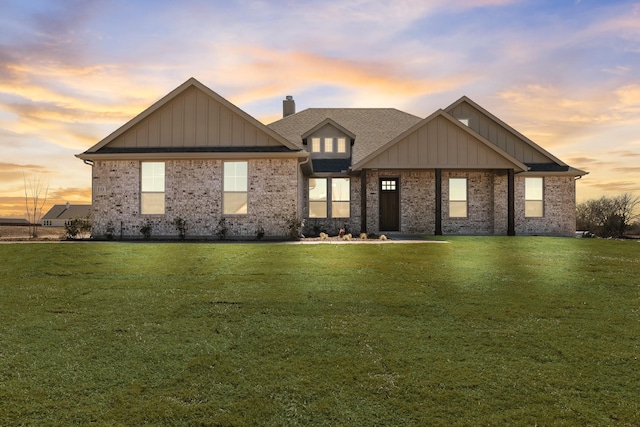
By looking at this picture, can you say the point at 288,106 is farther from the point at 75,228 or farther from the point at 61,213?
the point at 61,213

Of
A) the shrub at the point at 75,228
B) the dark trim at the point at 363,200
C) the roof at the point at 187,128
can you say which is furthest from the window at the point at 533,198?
the shrub at the point at 75,228

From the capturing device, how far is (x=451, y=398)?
4297mm

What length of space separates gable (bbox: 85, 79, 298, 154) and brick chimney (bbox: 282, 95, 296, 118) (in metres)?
13.6

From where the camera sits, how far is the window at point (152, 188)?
18.7 metres

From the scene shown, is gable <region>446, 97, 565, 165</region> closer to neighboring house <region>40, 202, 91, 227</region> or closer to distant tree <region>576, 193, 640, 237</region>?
distant tree <region>576, 193, 640, 237</region>

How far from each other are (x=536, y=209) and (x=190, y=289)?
19986 mm

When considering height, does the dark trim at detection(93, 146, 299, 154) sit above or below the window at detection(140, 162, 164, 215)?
above

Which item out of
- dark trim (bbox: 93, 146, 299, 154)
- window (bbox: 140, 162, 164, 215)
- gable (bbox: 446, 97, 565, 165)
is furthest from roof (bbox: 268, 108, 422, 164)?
window (bbox: 140, 162, 164, 215)

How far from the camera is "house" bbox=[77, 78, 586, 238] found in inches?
723

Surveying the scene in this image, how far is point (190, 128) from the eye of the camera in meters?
18.8

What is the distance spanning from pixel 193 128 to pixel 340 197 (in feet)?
26.0

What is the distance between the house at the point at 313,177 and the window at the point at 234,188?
40mm

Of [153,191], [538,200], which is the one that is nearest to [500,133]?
[538,200]

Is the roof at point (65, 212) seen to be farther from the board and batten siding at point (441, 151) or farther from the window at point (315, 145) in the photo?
the board and batten siding at point (441, 151)
